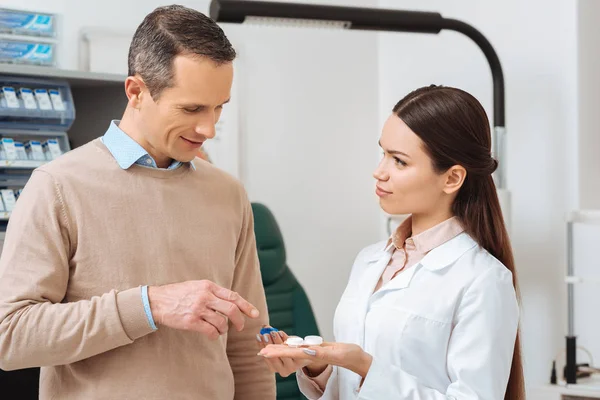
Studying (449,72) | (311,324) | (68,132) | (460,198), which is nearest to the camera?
(460,198)

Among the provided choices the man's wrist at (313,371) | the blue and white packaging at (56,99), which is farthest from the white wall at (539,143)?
the blue and white packaging at (56,99)

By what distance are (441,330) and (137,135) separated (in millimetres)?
636

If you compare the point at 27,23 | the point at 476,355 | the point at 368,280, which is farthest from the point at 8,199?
the point at 476,355

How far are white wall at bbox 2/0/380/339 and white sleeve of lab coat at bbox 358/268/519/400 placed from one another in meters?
1.82

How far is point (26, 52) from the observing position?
7.33ft

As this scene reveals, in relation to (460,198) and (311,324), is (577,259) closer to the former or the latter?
(311,324)

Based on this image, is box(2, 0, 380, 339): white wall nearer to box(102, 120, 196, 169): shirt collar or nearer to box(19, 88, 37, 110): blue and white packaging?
box(19, 88, 37, 110): blue and white packaging

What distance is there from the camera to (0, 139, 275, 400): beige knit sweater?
115 centimetres

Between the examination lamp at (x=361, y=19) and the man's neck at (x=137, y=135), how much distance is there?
120cm

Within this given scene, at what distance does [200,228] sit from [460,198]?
55 centimetres

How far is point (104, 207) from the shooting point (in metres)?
1.25

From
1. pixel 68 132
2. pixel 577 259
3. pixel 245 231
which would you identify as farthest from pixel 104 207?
pixel 577 259

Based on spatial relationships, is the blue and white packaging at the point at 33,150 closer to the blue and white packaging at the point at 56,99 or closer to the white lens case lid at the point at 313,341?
the blue and white packaging at the point at 56,99

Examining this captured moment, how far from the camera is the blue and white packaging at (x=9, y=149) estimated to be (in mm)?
2152
